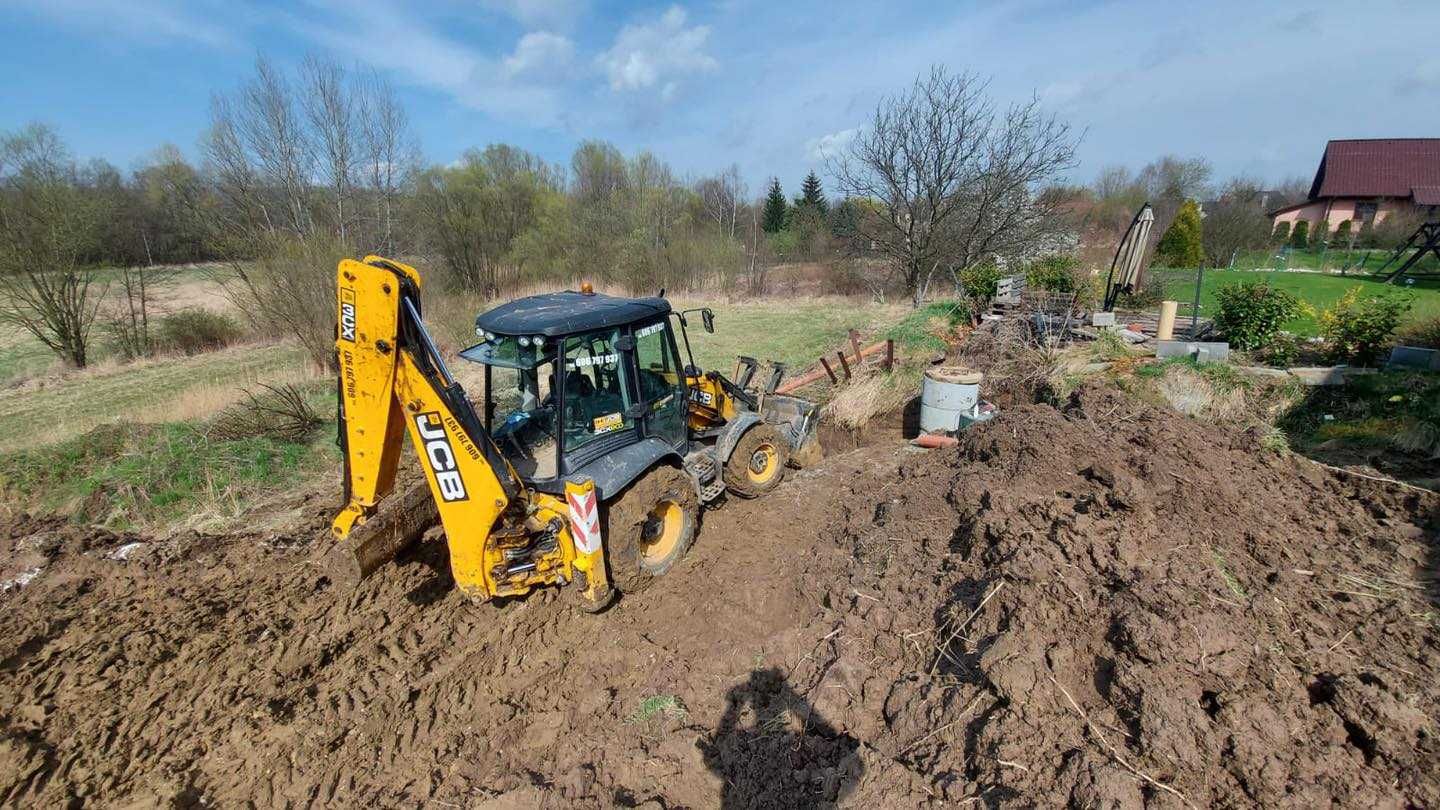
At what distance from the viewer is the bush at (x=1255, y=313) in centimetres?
751

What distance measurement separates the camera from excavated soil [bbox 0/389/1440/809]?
2447 mm

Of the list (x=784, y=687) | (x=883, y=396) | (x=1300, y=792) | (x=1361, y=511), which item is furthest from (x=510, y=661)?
(x=883, y=396)

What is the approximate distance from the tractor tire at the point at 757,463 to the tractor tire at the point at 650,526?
0.63 m

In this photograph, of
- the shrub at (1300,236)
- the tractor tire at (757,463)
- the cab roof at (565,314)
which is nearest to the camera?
the cab roof at (565,314)

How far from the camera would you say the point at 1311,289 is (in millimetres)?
14273

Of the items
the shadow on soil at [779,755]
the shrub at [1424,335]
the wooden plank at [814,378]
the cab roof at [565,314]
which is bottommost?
the shadow on soil at [779,755]

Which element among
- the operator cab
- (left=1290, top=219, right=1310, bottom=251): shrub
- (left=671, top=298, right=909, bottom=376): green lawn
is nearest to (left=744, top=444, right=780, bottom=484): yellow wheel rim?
the operator cab

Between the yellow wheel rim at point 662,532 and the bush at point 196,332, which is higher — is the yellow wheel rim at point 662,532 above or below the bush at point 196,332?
below

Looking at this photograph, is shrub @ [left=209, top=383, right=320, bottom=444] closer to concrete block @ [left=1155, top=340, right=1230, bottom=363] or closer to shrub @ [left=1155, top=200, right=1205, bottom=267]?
concrete block @ [left=1155, top=340, right=1230, bottom=363]

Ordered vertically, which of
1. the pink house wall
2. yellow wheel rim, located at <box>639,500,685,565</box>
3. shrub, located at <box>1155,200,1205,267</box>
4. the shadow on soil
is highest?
the pink house wall

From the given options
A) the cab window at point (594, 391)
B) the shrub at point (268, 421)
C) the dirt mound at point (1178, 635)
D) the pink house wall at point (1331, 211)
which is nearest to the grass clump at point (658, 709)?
the dirt mound at point (1178, 635)

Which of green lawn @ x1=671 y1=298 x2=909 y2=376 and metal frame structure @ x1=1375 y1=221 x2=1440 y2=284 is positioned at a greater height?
metal frame structure @ x1=1375 y1=221 x2=1440 y2=284

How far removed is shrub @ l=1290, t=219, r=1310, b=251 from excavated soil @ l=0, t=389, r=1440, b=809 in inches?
1213

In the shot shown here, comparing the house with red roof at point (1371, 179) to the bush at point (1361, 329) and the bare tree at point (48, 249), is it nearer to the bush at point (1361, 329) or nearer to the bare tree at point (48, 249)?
the bush at point (1361, 329)
